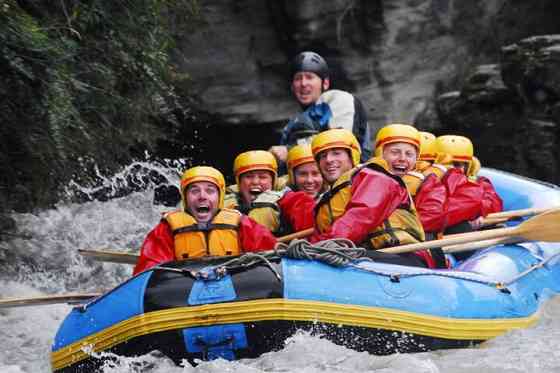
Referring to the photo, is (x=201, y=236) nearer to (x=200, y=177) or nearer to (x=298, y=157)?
(x=200, y=177)

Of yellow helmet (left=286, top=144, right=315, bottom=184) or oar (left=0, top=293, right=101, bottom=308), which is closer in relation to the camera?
oar (left=0, top=293, right=101, bottom=308)

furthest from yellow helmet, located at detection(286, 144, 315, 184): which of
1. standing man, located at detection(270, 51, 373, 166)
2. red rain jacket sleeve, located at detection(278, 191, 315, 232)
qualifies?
standing man, located at detection(270, 51, 373, 166)

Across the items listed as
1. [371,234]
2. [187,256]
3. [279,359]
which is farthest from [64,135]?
[279,359]

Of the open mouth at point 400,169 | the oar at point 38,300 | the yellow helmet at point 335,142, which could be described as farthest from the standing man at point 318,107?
the oar at point 38,300

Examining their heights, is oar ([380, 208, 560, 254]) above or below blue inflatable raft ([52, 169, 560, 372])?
above

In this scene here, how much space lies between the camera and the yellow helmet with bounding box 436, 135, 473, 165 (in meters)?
7.84

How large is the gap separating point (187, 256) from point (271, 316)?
3.55 ft

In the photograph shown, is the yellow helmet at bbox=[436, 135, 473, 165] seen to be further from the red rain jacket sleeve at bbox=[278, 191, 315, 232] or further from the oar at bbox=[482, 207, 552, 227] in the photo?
the red rain jacket sleeve at bbox=[278, 191, 315, 232]

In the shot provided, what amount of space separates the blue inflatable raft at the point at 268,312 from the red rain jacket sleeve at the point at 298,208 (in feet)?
5.30

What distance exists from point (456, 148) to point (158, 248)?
9.35ft

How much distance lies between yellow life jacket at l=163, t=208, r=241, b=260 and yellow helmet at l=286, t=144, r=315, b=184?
138 cm

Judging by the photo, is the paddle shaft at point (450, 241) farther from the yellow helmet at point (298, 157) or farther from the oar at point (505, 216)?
the yellow helmet at point (298, 157)

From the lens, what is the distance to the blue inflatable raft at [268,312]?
16.4 ft

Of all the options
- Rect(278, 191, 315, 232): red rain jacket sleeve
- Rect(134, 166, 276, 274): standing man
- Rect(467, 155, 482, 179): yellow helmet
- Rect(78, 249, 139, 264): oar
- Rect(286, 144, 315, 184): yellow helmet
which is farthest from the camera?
Rect(467, 155, 482, 179): yellow helmet
